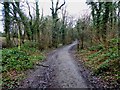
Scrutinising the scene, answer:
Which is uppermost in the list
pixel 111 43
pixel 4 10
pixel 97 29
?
pixel 4 10

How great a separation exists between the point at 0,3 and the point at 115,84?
738 inches

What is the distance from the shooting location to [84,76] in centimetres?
1102

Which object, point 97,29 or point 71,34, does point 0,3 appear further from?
point 71,34

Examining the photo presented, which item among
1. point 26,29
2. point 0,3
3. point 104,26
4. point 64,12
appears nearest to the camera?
point 104,26

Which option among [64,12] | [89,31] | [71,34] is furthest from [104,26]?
[71,34]

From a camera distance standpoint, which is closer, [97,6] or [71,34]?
[97,6]

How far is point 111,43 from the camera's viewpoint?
16.9 meters

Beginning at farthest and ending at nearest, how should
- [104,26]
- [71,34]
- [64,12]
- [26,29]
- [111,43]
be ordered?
[71,34], [64,12], [26,29], [104,26], [111,43]

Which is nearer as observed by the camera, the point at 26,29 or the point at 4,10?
the point at 4,10

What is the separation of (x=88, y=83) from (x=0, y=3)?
17878mm

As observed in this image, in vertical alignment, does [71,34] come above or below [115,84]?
above

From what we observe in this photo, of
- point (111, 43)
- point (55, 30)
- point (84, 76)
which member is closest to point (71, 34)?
point (55, 30)

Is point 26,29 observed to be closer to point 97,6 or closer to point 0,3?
point 0,3

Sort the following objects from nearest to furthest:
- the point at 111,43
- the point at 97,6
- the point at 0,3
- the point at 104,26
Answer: the point at 111,43 → the point at 104,26 → the point at 0,3 → the point at 97,6
